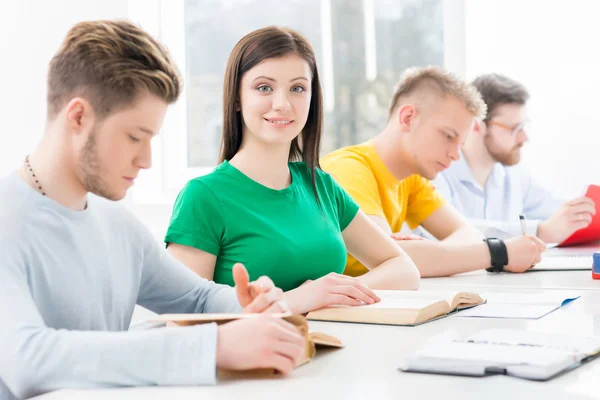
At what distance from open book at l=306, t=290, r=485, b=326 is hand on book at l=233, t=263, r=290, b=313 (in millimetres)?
312

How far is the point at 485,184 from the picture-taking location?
361cm

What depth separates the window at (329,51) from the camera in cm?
425

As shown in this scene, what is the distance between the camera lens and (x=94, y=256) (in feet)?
4.09

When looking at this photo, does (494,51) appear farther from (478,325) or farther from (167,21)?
(478,325)

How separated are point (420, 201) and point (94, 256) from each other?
5.97ft

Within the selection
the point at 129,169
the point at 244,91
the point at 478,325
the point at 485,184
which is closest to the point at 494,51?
the point at 485,184

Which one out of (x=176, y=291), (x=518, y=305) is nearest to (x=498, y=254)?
(x=518, y=305)

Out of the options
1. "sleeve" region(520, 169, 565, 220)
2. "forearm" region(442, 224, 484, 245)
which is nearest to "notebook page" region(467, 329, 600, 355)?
"forearm" region(442, 224, 484, 245)

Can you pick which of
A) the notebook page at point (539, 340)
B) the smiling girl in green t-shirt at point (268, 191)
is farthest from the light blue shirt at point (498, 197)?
the notebook page at point (539, 340)

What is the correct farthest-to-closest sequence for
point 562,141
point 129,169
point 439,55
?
point 439,55 < point 562,141 < point 129,169

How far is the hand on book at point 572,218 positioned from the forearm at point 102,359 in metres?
2.43

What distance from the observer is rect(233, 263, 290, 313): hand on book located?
3.94 ft

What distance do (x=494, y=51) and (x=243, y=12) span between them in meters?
1.42

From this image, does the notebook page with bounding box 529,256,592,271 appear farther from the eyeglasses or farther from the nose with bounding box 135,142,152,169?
the nose with bounding box 135,142,152,169
